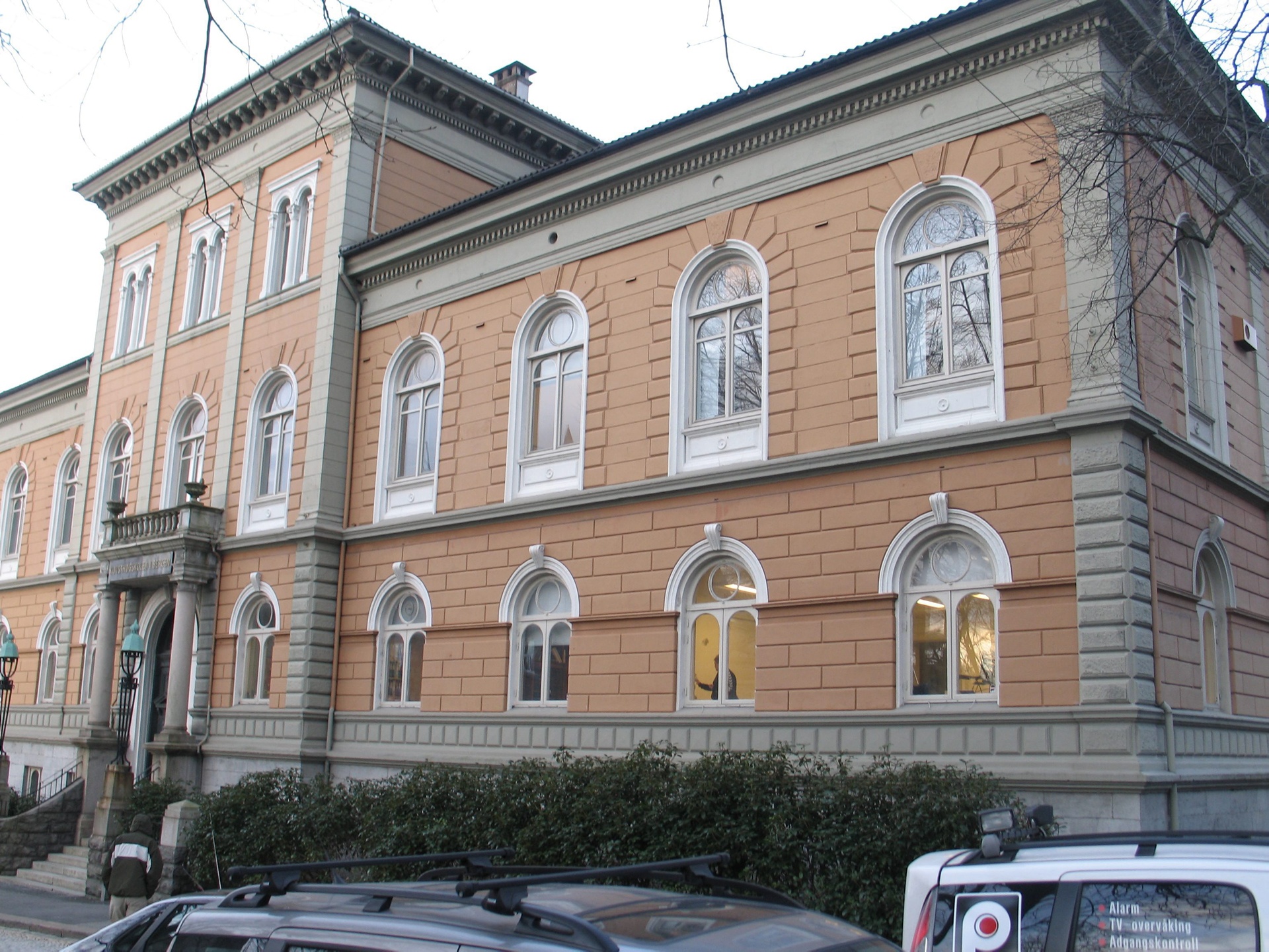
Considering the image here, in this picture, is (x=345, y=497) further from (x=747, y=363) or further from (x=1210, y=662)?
(x=1210, y=662)

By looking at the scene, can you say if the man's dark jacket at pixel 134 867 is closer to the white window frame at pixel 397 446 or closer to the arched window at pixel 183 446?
the white window frame at pixel 397 446

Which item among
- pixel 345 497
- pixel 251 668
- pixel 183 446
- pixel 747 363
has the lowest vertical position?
pixel 251 668

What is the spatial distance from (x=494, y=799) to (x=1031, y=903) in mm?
11849

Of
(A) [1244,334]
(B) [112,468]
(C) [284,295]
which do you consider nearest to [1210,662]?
(A) [1244,334]

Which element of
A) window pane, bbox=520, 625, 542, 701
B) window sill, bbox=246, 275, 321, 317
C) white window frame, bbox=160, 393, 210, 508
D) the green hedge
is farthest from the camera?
white window frame, bbox=160, 393, 210, 508

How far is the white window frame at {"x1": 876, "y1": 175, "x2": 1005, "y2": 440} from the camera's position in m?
15.3

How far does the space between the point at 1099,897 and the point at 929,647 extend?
10368 millimetres

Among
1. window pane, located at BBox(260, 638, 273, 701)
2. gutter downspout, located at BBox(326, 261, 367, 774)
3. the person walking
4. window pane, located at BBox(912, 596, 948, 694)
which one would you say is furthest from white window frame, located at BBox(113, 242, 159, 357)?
window pane, located at BBox(912, 596, 948, 694)

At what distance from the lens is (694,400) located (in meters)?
18.8

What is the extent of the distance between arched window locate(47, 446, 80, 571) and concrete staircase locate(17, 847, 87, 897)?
40.0 feet

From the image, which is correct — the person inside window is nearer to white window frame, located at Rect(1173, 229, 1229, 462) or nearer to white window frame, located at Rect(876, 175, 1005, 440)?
white window frame, located at Rect(876, 175, 1005, 440)

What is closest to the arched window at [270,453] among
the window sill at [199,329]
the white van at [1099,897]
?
the window sill at [199,329]

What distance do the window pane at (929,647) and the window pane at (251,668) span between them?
49.3 feet

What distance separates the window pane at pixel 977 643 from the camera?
582 inches
